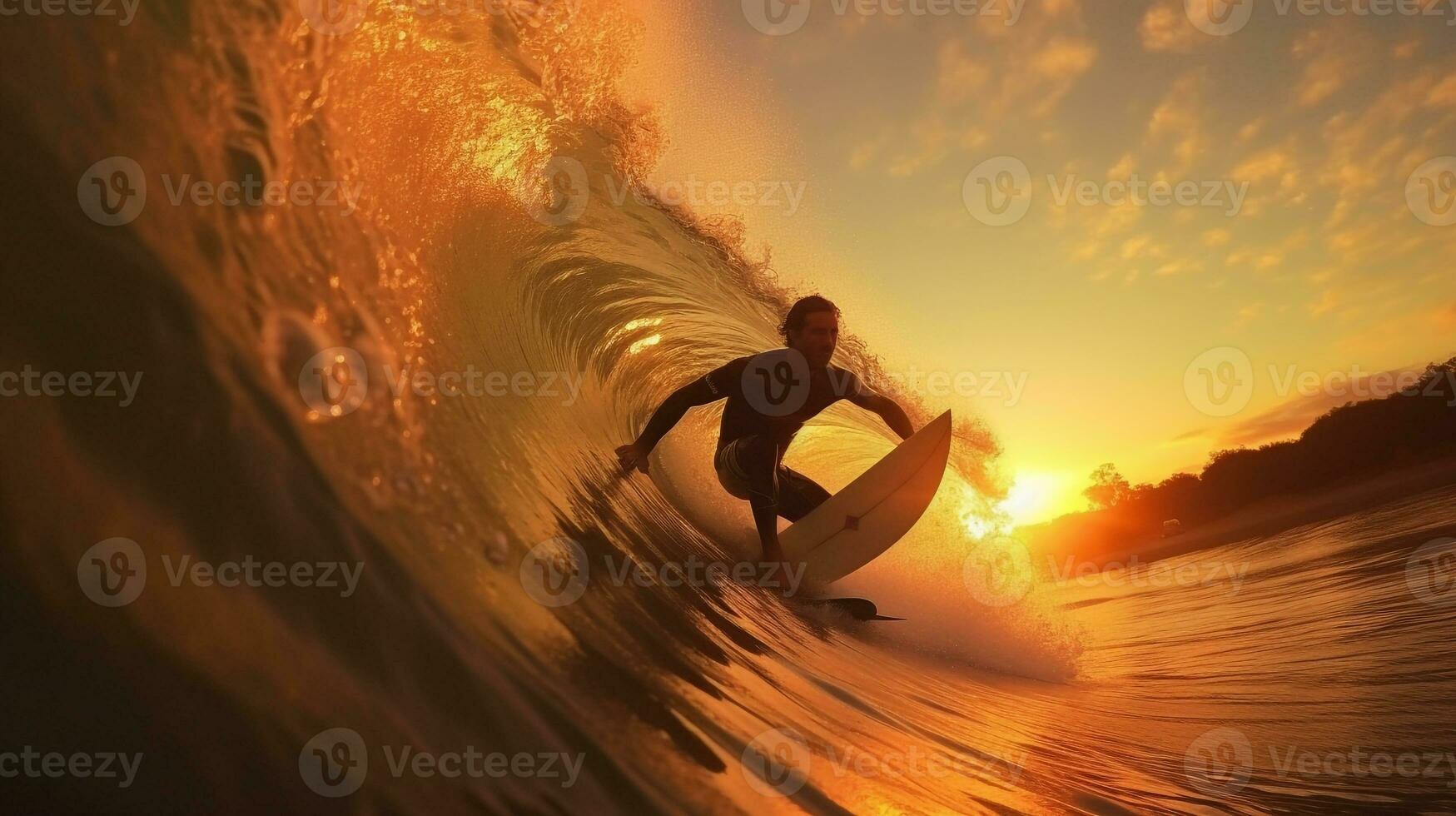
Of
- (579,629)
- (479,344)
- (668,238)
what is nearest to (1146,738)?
(579,629)

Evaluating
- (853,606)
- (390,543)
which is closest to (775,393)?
(853,606)

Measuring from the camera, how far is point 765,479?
403 cm

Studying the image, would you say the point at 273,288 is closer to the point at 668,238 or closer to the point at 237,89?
the point at 237,89

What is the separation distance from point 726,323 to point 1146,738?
5.04 metres

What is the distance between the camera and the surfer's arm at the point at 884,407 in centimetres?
423

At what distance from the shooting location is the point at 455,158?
4.22m

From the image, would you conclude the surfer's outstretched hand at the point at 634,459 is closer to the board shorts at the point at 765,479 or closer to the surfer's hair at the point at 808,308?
the board shorts at the point at 765,479

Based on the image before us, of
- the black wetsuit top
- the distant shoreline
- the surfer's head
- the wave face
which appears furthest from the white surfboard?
the distant shoreline

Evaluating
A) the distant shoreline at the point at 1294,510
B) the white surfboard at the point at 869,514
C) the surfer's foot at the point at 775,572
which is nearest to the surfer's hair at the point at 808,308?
the white surfboard at the point at 869,514

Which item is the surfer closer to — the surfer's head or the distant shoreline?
the surfer's head

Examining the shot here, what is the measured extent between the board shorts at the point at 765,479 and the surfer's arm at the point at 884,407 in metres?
0.57

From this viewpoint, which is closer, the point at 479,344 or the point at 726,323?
the point at 479,344

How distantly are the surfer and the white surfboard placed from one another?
127mm

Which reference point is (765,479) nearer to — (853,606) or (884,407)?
→ (884,407)
